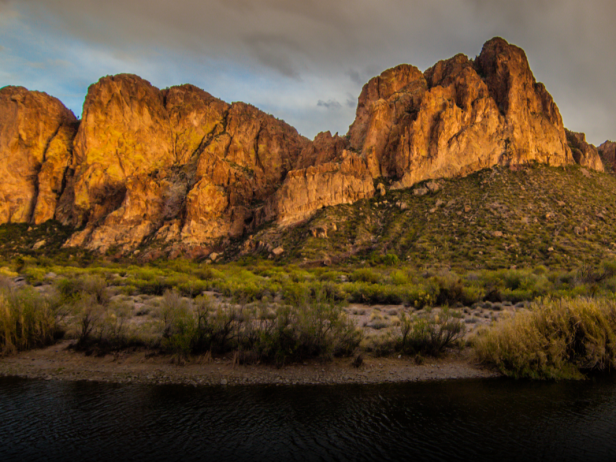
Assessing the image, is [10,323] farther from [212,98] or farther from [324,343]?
[212,98]

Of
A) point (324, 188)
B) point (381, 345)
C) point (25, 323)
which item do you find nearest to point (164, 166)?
point (324, 188)

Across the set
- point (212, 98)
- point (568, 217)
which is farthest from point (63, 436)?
point (212, 98)

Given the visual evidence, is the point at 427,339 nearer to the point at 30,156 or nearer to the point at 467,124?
the point at 467,124

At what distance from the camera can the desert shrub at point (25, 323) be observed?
931 centimetres

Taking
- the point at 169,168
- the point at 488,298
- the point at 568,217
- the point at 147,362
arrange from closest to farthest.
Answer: the point at 147,362
the point at 488,298
the point at 568,217
the point at 169,168

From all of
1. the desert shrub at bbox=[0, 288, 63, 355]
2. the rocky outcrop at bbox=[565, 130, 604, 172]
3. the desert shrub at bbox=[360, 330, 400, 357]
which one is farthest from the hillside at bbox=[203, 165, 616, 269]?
the desert shrub at bbox=[0, 288, 63, 355]

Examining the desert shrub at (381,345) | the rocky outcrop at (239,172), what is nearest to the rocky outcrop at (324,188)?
the rocky outcrop at (239,172)

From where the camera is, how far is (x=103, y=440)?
5.46m

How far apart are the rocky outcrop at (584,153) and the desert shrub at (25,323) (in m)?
87.0

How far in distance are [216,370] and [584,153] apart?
90.4 meters

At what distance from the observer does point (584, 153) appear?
230 ft

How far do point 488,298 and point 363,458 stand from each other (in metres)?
16.9

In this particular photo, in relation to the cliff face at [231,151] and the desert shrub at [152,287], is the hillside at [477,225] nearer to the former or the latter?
the cliff face at [231,151]

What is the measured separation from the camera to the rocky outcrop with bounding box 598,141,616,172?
7984 cm
